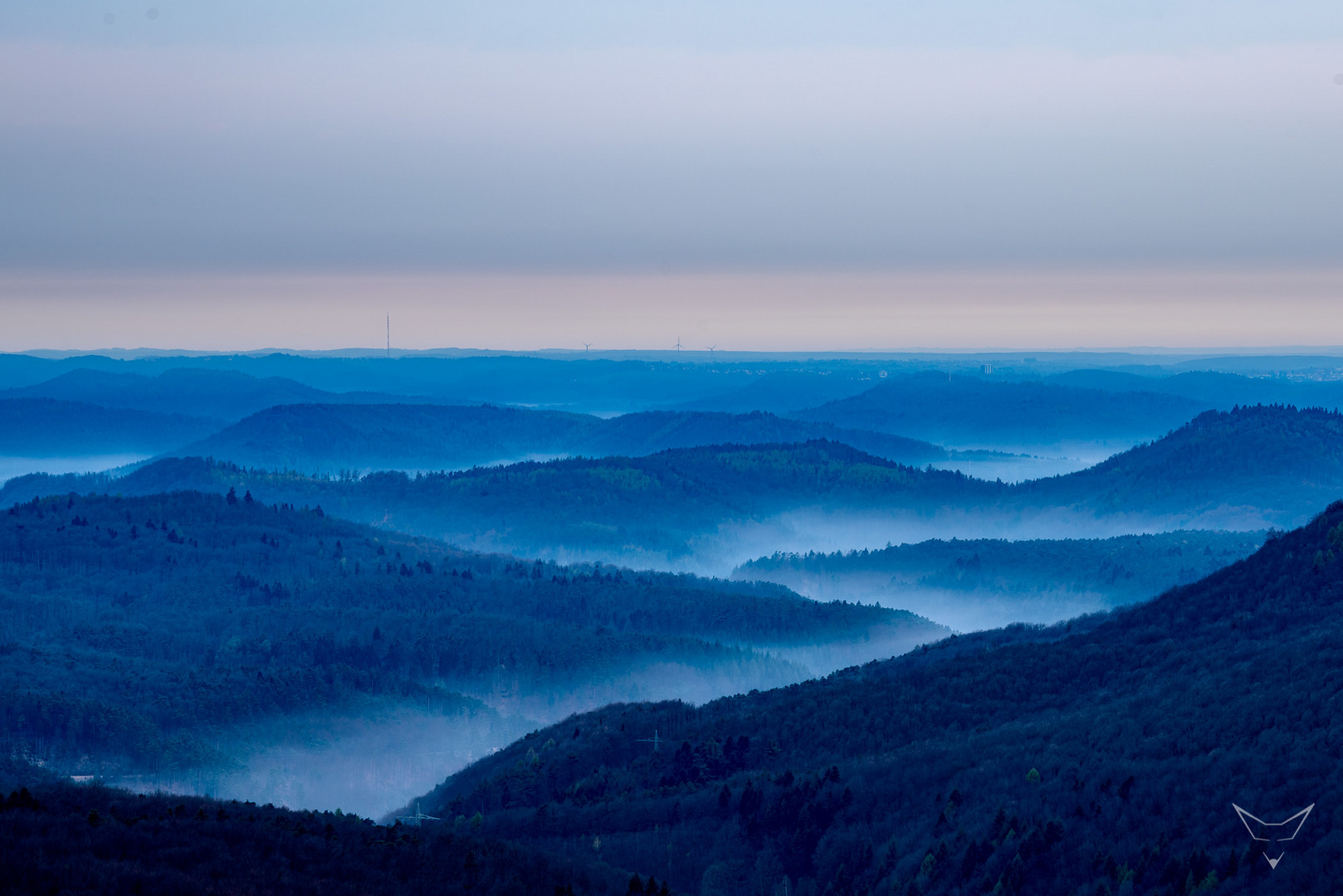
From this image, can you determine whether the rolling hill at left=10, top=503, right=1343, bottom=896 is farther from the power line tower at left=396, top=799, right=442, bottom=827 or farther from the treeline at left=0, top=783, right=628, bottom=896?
the power line tower at left=396, top=799, right=442, bottom=827

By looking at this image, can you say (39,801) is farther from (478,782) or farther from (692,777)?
(478,782)

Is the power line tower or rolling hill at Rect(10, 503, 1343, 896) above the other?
rolling hill at Rect(10, 503, 1343, 896)

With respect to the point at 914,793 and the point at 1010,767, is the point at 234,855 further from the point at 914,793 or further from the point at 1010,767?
the point at 1010,767

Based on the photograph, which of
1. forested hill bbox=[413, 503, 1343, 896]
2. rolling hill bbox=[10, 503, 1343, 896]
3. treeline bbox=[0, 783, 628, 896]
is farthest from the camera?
forested hill bbox=[413, 503, 1343, 896]

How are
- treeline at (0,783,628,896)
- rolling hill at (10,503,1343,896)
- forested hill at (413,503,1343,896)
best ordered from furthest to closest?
forested hill at (413,503,1343,896), rolling hill at (10,503,1343,896), treeline at (0,783,628,896)

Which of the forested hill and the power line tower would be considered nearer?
the forested hill

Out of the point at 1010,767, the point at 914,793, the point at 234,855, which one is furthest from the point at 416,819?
the point at 234,855

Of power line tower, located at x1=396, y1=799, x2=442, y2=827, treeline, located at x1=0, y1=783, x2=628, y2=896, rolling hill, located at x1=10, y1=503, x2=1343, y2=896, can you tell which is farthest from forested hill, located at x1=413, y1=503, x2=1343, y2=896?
treeline, located at x1=0, y1=783, x2=628, y2=896

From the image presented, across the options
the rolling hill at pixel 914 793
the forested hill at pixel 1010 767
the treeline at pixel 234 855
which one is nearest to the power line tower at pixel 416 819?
the rolling hill at pixel 914 793
